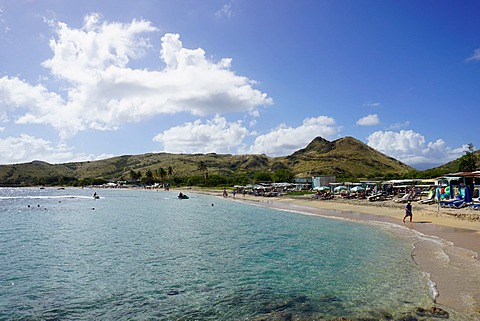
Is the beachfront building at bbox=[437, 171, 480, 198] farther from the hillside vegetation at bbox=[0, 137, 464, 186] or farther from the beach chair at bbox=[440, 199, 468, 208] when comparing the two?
the hillside vegetation at bbox=[0, 137, 464, 186]

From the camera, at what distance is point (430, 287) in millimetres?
11766

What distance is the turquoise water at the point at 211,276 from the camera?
1059 cm

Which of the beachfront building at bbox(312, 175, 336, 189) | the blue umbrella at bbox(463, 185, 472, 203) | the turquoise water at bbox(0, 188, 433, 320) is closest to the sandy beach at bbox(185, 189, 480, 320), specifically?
the turquoise water at bbox(0, 188, 433, 320)

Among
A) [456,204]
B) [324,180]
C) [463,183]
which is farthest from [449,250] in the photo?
[324,180]

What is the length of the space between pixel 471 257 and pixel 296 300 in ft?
30.4

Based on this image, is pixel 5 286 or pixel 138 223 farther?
pixel 138 223

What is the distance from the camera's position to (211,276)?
14.4 metres

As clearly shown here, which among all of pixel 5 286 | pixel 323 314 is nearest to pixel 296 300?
pixel 323 314

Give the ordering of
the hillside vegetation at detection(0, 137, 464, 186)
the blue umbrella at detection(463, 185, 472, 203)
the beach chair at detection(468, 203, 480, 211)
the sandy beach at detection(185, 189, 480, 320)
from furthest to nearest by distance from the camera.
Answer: the hillside vegetation at detection(0, 137, 464, 186) → the blue umbrella at detection(463, 185, 472, 203) → the beach chair at detection(468, 203, 480, 211) → the sandy beach at detection(185, 189, 480, 320)

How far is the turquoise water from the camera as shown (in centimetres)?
1059

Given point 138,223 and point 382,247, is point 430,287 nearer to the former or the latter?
point 382,247

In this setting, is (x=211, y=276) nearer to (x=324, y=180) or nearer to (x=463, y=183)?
(x=463, y=183)

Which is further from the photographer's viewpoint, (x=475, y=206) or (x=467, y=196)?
(x=467, y=196)

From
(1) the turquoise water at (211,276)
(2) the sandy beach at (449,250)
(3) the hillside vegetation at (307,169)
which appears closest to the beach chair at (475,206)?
(2) the sandy beach at (449,250)
